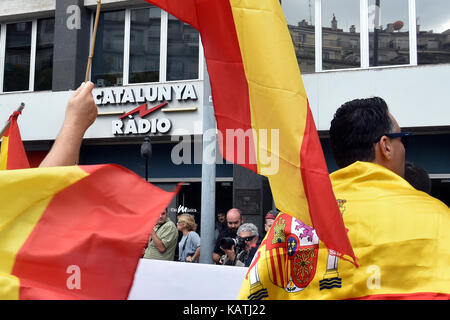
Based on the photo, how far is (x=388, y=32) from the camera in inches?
437

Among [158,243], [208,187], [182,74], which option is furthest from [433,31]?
[158,243]

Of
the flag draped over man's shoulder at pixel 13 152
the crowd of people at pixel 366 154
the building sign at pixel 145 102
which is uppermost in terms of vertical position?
the building sign at pixel 145 102

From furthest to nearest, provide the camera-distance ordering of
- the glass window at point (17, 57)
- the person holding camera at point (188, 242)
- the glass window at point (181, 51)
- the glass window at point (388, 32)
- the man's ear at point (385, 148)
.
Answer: the glass window at point (17, 57) < the glass window at point (181, 51) < the glass window at point (388, 32) < the person holding camera at point (188, 242) < the man's ear at point (385, 148)

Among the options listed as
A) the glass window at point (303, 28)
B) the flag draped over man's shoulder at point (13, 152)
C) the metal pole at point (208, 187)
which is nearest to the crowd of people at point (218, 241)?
the metal pole at point (208, 187)

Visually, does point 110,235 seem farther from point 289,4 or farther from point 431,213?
point 289,4

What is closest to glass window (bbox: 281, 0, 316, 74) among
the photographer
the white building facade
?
the white building facade

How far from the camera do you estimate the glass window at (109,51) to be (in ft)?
42.9

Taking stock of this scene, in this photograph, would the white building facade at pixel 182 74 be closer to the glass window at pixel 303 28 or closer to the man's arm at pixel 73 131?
the glass window at pixel 303 28

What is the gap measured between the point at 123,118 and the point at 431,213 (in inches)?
442

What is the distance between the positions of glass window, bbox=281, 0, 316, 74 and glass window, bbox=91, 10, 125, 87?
4226mm

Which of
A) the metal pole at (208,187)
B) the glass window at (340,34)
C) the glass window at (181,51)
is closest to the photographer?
the metal pole at (208,187)

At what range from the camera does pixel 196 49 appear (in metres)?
12.5

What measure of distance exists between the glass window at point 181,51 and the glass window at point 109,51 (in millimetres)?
1299
